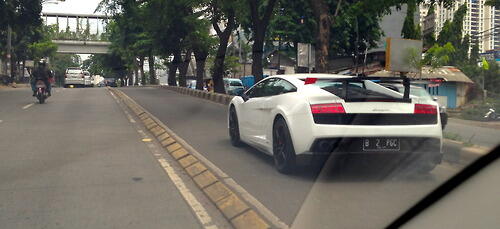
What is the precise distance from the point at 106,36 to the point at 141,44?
24644mm

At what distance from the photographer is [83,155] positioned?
825cm

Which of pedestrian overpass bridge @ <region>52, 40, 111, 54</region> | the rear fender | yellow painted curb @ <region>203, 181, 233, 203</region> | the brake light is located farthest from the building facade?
pedestrian overpass bridge @ <region>52, 40, 111, 54</region>

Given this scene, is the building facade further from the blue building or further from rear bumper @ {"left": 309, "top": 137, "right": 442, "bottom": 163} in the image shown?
rear bumper @ {"left": 309, "top": 137, "right": 442, "bottom": 163}

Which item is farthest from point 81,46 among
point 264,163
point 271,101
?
point 271,101

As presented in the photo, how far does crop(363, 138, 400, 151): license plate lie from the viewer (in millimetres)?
6043

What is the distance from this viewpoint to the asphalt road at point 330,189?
4871 millimetres

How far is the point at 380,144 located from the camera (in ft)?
19.9

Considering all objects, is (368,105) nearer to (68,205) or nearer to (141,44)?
(68,205)

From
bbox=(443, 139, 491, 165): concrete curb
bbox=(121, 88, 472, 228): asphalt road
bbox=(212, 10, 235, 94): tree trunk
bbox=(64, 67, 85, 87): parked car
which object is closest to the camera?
bbox=(121, 88, 472, 228): asphalt road

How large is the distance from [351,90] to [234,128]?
3022mm

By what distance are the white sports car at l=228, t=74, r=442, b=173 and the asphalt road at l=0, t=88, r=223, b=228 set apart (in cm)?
144

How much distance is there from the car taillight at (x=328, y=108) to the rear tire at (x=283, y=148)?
513mm

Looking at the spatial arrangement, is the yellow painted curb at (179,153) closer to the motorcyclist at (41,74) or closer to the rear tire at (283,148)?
the rear tire at (283,148)

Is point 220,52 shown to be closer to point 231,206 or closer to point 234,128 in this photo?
point 234,128
